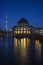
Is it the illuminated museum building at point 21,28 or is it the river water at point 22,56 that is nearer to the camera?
the river water at point 22,56

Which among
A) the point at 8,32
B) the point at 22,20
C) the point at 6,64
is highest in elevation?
the point at 22,20

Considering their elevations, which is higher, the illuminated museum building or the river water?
the illuminated museum building

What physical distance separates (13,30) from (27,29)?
30.8ft

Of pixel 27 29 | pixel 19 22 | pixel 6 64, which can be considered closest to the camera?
pixel 6 64

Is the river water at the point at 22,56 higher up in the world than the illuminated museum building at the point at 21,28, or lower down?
lower down

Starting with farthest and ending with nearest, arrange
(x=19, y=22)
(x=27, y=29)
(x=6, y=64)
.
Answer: (x=19, y=22) → (x=27, y=29) → (x=6, y=64)

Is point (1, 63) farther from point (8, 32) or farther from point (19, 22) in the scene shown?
point (19, 22)

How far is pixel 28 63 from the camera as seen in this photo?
16.2 meters

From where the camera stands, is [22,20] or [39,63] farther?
[22,20]

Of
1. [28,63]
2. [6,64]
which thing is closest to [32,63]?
[28,63]

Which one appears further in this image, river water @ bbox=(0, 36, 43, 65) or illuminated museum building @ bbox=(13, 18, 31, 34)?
illuminated museum building @ bbox=(13, 18, 31, 34)

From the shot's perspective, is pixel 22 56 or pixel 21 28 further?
pixel 21 28

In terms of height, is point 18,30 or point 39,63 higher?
point 18,30

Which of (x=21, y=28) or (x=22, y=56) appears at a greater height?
(x=21, y=28)
